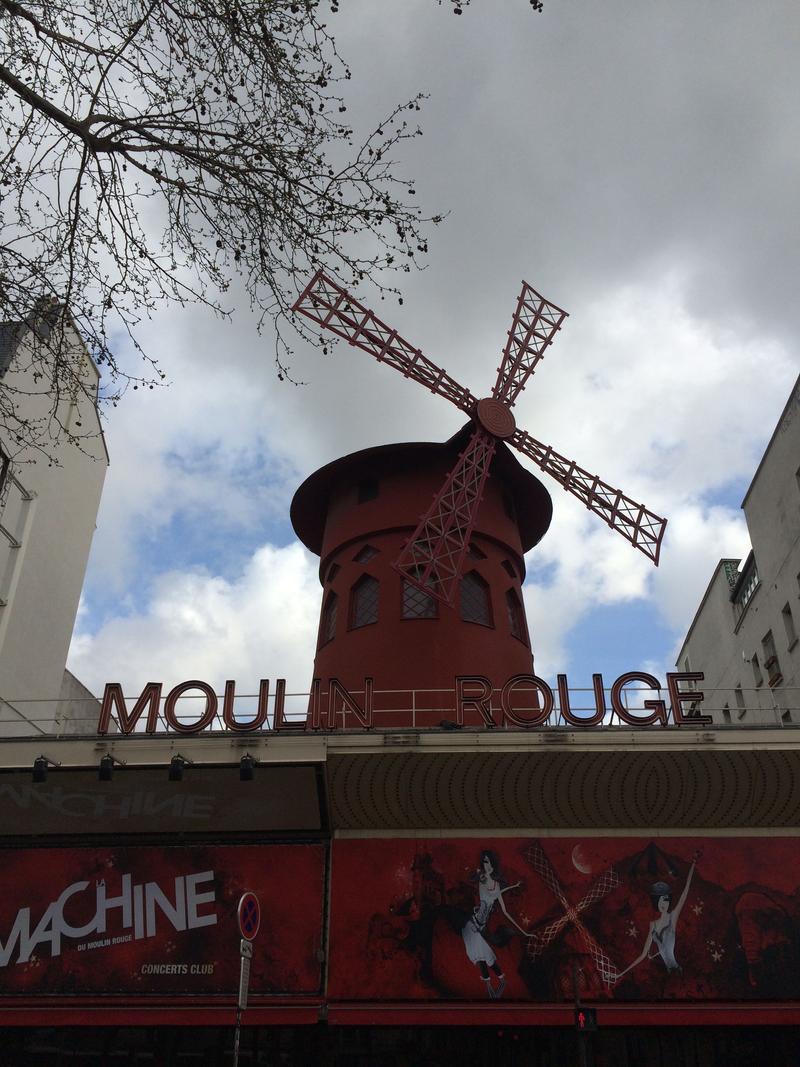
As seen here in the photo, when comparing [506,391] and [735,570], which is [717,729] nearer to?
[506,391]

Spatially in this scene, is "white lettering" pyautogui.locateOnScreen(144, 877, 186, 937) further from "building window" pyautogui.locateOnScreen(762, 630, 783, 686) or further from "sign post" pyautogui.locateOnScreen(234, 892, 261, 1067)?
"building window" pyautogui.locateOnScreen(762, 630, 783, 686)

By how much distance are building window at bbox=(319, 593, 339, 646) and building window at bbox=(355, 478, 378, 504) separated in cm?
142

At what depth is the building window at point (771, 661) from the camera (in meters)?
14.8

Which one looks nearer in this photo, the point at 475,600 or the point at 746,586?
the point at 475,600

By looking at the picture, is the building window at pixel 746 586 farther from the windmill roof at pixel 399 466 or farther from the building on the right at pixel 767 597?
the windmill roof at pixel 399 466

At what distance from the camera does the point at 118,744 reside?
9.08m

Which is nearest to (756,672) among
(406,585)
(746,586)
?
(746,586)

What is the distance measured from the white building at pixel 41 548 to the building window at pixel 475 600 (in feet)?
16.4

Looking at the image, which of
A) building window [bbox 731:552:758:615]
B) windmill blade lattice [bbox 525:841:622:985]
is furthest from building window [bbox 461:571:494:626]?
building window [bbox 731:552:758:615]

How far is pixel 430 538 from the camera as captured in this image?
11.3 m

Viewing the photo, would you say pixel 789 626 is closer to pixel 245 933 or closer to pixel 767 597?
pixel 767 597

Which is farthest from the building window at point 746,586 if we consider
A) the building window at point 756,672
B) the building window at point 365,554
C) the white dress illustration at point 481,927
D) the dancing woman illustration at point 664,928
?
the white dress illustration at point 481,927

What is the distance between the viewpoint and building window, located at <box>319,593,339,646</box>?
1221cm

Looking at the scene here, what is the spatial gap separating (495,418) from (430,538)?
225cm
